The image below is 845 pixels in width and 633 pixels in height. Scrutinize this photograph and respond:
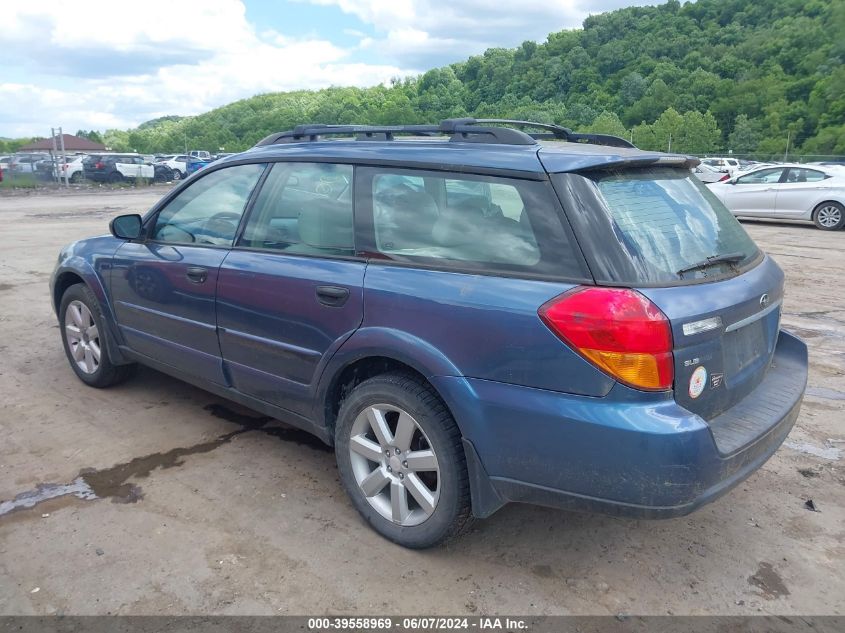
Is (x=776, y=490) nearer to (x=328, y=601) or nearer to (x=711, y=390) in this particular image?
(x=711, y=390)

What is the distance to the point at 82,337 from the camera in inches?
186

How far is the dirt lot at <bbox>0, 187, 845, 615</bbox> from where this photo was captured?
2607 millimetres

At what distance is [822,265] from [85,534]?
10.7 metres

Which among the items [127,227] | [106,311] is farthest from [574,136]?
[106,311]

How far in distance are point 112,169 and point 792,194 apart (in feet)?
97.9

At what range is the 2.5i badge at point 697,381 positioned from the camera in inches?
94.8

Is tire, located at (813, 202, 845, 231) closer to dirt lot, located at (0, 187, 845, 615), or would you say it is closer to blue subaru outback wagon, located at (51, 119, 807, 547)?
dirt lot, located at (0, 187, 845, 615)

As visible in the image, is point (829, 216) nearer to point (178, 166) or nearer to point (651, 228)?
point (651, 228)

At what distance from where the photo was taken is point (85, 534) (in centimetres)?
300

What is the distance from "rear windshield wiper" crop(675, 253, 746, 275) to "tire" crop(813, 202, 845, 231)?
14.3m

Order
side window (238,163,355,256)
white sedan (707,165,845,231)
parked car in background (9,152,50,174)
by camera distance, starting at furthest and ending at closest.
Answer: parked car in background (9,152,50,174), white sedan (707,165,845,231), side window (238,163,355,256)

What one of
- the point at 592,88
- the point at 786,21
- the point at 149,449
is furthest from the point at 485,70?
the point at 149,449

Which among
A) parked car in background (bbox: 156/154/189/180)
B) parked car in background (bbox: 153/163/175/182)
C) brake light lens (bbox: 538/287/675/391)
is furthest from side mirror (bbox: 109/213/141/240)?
parked car in background (bbox: 156/154/189/180)

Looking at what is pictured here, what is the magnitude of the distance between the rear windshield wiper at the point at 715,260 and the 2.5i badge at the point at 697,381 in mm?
377
